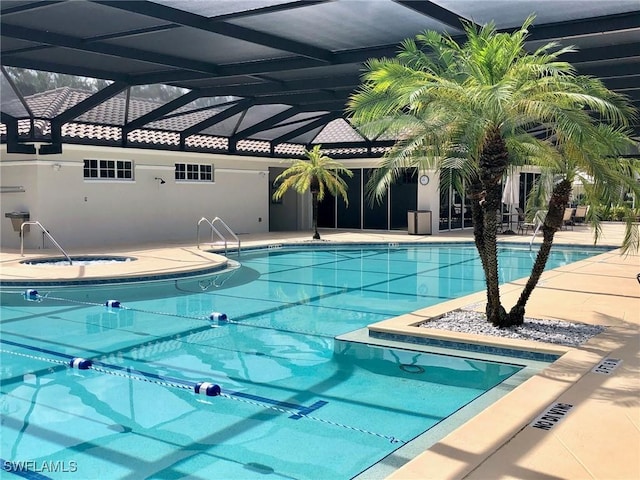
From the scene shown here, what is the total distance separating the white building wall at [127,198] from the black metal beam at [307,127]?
902 millimetres

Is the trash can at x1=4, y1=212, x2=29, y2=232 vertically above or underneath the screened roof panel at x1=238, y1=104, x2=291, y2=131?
underneath

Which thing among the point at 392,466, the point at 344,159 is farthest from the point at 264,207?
the point at 392,466

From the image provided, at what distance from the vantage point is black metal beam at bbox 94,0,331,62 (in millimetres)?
9453

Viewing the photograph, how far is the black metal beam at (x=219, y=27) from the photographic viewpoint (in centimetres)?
Result: 945

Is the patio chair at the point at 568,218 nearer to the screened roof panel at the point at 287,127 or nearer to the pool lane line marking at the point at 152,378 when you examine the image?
the screened roof panel at the point at 287,127

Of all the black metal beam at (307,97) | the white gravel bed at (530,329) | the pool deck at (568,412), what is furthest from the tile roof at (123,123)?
the white gravel bed at (530,329)

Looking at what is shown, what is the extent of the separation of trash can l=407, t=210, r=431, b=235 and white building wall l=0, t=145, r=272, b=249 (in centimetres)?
582

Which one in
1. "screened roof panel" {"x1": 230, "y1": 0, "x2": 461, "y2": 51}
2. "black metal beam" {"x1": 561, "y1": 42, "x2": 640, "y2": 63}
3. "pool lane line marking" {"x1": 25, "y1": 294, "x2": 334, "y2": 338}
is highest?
"screened roof panel" {"x1": 230, "y1": 0, "x2": 461, "y2": 51}

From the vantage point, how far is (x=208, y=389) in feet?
21.4

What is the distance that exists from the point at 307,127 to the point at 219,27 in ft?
49.2

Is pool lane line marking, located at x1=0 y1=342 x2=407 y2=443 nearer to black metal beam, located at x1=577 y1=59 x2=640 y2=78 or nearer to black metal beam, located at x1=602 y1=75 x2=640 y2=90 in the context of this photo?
black metal beam, located at x1=577 y1=59 x2=640 y2=78

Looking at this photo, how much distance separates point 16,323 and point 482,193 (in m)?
6.96

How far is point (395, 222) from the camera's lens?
27.2 meters

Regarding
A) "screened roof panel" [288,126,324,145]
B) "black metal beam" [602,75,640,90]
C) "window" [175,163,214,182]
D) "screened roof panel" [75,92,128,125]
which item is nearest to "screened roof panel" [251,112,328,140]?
"screened roof panel" [288,126,324,145]
